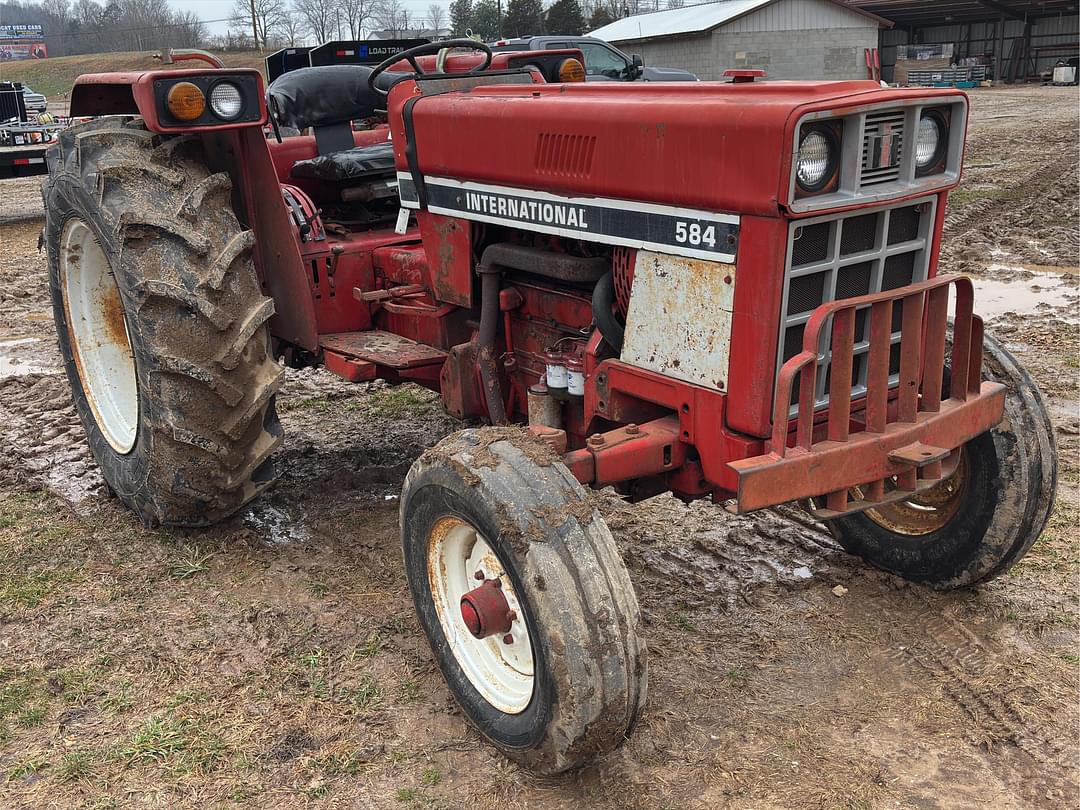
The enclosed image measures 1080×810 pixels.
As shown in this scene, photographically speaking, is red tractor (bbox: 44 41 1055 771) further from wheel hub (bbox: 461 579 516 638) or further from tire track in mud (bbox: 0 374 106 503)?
tire track in mud (bbox: 0 374 106 503)

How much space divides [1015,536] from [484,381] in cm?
190

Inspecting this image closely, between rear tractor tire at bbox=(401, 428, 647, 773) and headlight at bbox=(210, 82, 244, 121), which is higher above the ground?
headlight at bbox=(210, 82, 244, 121)

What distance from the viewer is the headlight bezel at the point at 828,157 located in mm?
2576

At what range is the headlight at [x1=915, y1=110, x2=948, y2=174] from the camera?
2863 millimetres

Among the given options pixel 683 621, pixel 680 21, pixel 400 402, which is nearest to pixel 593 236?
pixel 683 621

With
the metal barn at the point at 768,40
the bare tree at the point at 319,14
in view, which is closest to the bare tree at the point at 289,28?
the bare tree at the point at 319,14

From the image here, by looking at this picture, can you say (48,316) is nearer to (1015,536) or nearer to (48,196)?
(48,196)

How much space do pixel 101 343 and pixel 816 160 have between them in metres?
3.37

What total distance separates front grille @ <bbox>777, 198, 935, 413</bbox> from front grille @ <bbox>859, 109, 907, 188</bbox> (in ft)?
0.32

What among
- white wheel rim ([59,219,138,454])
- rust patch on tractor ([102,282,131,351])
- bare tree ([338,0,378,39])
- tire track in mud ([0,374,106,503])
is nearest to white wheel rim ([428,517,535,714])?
white wheel rim ([59,219,138,454])

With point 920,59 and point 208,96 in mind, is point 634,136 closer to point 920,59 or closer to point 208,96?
point 208,96

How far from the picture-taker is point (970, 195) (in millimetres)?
11766

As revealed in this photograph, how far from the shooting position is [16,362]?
22.6 ft

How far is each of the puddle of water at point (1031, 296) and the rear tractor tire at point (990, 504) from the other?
13.2ft
